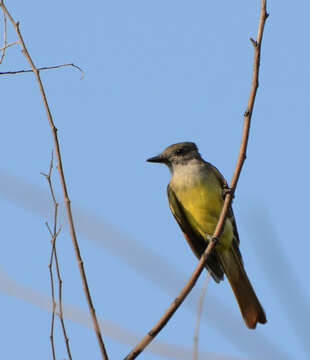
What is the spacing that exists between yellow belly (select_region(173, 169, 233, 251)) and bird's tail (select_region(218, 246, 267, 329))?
0.14 m

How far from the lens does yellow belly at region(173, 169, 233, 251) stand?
648cm

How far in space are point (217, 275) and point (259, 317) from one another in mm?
786

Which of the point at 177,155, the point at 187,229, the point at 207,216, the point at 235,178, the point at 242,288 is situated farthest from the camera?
the point at 177,155

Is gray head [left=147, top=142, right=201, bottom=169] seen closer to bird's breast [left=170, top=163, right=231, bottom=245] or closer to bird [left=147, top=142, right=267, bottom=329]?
bird [left=147, top=142, right=267, bottom=329]

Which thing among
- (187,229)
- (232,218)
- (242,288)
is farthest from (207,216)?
(242,288)

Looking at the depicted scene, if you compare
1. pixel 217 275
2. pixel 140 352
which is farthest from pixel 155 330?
pixel 217 275

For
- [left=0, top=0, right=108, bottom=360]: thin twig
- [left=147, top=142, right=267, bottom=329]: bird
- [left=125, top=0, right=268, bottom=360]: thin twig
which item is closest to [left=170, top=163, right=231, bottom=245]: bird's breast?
[left=147, top=142, right=267, bottom=329]: bird

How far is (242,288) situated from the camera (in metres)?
6.38

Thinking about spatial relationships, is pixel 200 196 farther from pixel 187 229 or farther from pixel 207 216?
pixel 187 229

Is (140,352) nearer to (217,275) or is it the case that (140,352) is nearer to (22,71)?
(22,71)

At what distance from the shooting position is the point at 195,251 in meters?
6.64

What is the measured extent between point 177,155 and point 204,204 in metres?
0.87

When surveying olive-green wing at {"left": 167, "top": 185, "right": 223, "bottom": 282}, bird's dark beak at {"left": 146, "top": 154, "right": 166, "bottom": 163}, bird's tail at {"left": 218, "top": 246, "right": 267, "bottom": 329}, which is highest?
bird's dark beak at {"left": 146, "top": 154, "right": 166, "bottom": 163}

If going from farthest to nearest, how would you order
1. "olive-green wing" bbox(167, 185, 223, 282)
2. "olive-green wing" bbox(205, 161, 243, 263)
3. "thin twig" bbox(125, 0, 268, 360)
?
"olive-green wing" bbox(167, 185, 223, 282) → "olive-green wing" bbox(205, 161, 243, 263) → "thin twig" bbox(125, 0, 268, 360)
